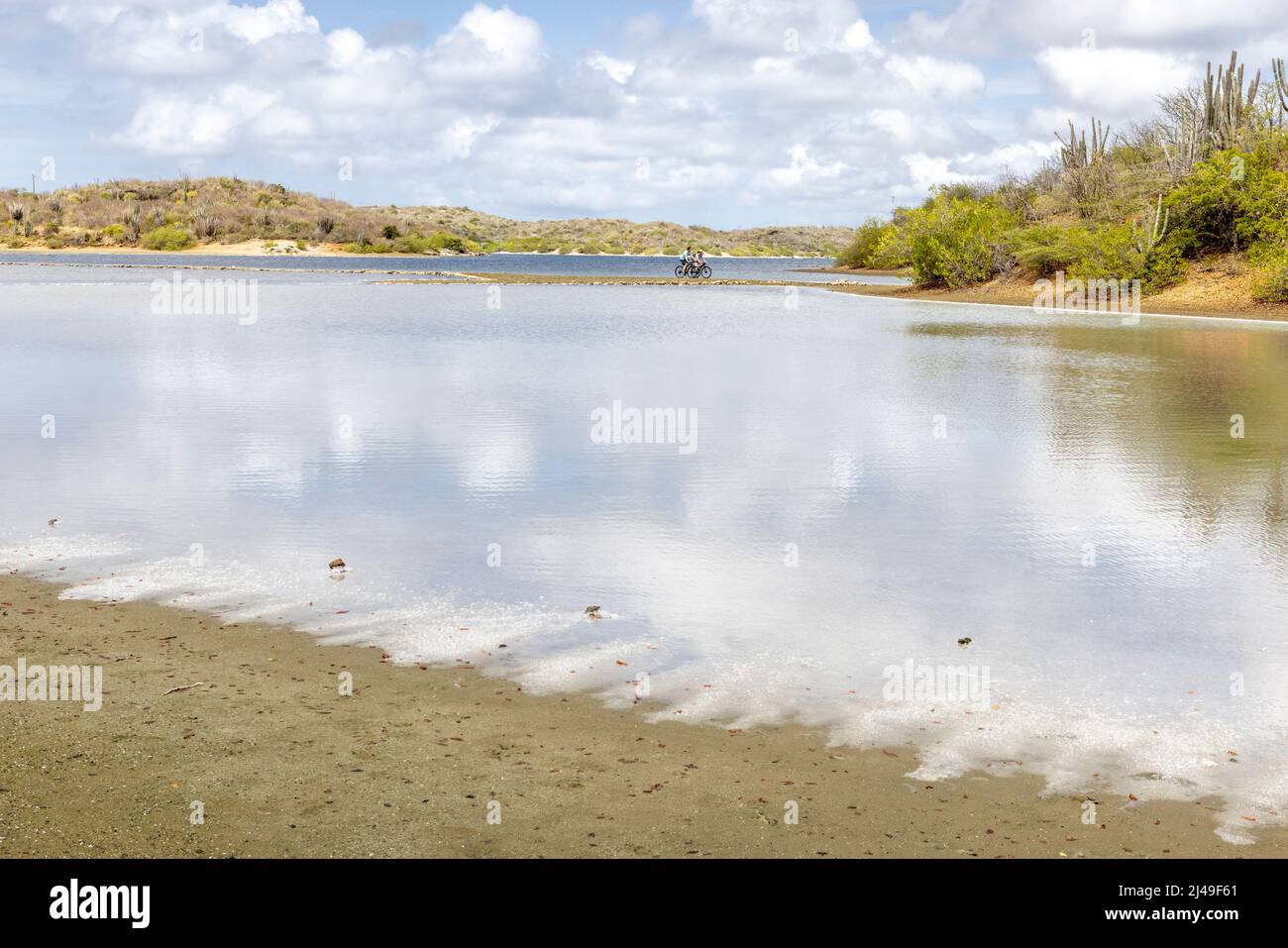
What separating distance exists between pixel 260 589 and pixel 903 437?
1023 centimetres

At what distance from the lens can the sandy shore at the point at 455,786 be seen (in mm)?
5508

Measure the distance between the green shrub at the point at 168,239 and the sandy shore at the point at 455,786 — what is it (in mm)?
149953

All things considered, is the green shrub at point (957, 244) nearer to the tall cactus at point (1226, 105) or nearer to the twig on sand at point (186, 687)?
the tall cactus at point (1226, 105)

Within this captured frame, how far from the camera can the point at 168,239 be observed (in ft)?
479

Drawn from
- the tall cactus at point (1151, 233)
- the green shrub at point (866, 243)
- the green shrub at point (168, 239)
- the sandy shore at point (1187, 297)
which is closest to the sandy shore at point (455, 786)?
the sandy shore at point (1187, 297)

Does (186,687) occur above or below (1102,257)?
below

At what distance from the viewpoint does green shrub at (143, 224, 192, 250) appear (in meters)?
146

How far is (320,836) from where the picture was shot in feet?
18.0

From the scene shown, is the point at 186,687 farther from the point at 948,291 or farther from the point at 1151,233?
the point at 948,291

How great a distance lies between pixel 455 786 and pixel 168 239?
503 feet

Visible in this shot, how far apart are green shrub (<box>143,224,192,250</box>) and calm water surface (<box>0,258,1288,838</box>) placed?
424 ft

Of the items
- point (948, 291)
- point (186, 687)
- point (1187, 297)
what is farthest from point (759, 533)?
point (948, 291)

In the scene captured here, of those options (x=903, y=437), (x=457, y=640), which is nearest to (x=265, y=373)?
(x=903, y=437)

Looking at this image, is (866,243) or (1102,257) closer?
(1102,257)
